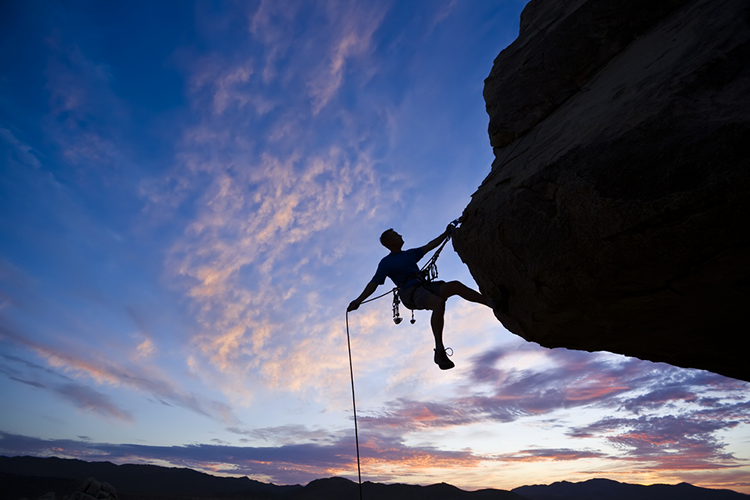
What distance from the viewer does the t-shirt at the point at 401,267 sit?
234 inches

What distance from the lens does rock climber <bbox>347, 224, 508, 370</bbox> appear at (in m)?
4.92

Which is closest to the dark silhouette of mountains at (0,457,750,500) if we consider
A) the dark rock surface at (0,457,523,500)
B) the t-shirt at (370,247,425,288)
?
the dark rock surface at (0,457,523,500)

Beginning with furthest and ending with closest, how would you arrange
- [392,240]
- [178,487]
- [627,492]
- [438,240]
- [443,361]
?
[627,492]
[178,487]
[392,240]
[438,240]
[443,361]

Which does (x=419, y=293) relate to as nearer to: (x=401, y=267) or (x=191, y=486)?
(x=401, y=267)

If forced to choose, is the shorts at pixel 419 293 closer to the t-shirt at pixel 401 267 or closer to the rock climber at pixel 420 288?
the rock climber at pixel 420 288

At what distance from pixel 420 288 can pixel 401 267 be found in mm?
532

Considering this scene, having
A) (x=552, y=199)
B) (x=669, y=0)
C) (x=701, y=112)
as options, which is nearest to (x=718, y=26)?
(x=701, y=112)

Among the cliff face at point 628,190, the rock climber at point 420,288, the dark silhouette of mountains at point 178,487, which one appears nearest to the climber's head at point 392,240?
the rock climber at point 420,288

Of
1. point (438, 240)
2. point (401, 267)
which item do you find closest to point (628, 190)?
point (438, 240)

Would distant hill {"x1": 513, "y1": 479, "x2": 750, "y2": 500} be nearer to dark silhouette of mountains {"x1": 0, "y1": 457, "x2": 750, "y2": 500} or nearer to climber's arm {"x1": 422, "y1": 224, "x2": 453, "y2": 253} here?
dark silhouette of mountains {"x1": 0, "y1": 457, "x2": 750, "y2": 500}

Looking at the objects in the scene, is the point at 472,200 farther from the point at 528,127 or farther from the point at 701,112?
the point at 701,112

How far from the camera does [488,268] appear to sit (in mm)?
4098

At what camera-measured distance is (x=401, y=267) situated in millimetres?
5973

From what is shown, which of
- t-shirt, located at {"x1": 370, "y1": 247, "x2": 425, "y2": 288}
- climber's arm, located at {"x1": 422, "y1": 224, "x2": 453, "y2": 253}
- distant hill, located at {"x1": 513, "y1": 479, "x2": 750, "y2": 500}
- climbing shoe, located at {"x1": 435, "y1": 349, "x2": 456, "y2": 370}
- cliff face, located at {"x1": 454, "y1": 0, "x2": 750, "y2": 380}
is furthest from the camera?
distant hill, located at {"x1": 513, "y1": 479, "x2": 750, "y2": 500}
